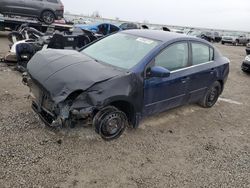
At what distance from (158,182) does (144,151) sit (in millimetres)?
688

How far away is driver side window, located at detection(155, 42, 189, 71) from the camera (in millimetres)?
4221

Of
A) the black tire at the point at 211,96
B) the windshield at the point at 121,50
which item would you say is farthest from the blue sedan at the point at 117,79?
the black tire at the point at 211,96

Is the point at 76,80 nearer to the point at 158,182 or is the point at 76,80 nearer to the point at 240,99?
the point at 158,182

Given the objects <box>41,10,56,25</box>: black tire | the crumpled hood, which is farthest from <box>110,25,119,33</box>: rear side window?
the crumpled hood

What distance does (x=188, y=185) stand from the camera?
127 inches

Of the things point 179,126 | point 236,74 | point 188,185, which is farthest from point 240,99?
point 188,185

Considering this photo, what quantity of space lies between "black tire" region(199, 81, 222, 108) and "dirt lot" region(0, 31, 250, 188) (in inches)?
22.3

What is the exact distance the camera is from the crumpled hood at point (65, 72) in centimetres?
338

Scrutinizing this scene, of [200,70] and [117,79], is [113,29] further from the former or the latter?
[117,79]

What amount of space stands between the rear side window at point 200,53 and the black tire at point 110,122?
194cm

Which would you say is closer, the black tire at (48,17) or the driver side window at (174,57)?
the driver side window at (174,57)

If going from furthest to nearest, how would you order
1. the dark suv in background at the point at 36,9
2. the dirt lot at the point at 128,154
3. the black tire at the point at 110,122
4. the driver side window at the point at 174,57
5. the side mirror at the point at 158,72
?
1. the dark suv in background at the point at 36,9
2. the driver side window at the point at 174,57
3. the side mirror at the point at 158,72
4. the black tire at the point at 110,122
5. the dirt lot at the point at 128,154

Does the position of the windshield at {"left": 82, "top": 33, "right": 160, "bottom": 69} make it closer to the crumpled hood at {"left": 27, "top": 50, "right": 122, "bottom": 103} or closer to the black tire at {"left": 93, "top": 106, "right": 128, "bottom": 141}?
the crumpled hood at {"left": 27, "top": 50, "right": 122, "bottom": 103}

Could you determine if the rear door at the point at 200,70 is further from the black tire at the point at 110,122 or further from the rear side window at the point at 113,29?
the rear side window at the point at 113,29
